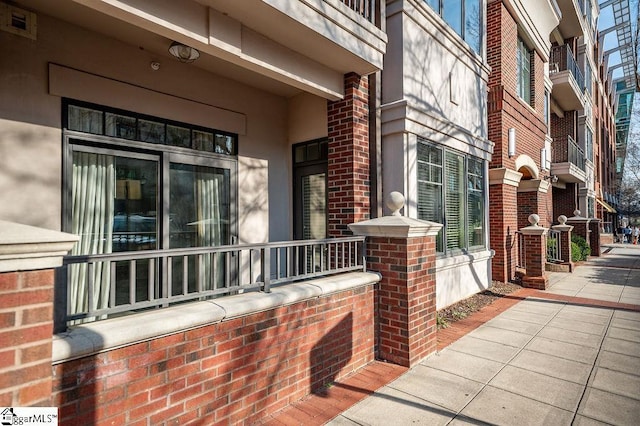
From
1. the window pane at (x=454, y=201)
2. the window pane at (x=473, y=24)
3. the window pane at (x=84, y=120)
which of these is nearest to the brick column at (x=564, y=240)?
the window pane at (x=454, y=201)

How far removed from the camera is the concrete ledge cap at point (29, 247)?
150cm

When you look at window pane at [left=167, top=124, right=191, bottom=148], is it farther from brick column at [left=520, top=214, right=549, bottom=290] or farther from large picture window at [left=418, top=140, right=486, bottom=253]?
brick column at [left=520, top=214, right=549, bottom=290]

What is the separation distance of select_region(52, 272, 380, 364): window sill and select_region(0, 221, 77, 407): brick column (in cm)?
15

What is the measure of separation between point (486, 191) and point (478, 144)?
3.35ft

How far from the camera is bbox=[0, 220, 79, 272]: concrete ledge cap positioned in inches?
58.9

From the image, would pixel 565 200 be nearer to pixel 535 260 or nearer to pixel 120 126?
pixel 535 260

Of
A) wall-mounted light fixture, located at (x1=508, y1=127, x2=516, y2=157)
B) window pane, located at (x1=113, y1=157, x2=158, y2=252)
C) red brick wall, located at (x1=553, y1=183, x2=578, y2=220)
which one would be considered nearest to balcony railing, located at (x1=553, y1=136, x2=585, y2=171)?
red brick wall, located at (x1=553, y1=183, x2=578, y2=220)

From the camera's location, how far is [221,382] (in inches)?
95.4

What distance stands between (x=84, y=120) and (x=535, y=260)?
8.02 meters

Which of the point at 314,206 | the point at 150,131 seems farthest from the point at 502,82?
the point at 150,131

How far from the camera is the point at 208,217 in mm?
4789

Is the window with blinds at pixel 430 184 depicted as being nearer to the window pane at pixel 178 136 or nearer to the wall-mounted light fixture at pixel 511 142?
the window pane at pixel 178 136

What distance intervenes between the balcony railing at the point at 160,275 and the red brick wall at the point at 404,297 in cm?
26

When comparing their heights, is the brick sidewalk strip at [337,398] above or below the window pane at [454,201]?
below
